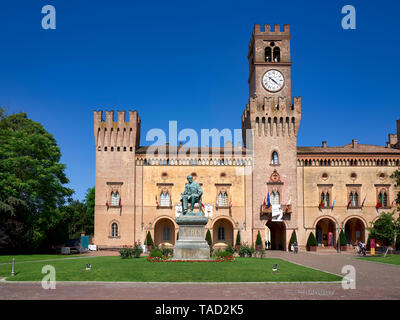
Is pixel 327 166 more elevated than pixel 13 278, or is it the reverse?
pixel 327 166

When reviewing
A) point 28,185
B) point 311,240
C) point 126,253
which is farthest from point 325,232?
point 28,185

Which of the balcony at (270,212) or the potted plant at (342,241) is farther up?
the balcony at (270,212)

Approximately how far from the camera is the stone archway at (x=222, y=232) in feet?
183

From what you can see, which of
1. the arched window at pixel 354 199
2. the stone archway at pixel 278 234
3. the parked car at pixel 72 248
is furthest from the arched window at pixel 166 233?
the arched window at pixel 354 199

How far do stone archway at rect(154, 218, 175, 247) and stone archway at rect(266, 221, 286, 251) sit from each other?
514 inches

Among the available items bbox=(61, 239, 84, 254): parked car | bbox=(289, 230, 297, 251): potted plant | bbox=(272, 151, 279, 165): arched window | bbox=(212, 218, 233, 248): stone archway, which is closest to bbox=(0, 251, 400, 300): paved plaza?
bbox=(61, 239, 84, 254): parked car

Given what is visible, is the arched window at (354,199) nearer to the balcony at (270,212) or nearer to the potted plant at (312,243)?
the potted plant at (312,243)

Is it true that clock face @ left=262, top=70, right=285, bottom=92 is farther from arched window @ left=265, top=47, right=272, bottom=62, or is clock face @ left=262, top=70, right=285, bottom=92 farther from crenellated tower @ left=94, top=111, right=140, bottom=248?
crenellated tower @ left=94, top=111, right=140, bottom=248

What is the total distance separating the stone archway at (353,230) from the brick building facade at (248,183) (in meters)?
0.14

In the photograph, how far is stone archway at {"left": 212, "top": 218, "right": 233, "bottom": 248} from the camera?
5588cm
